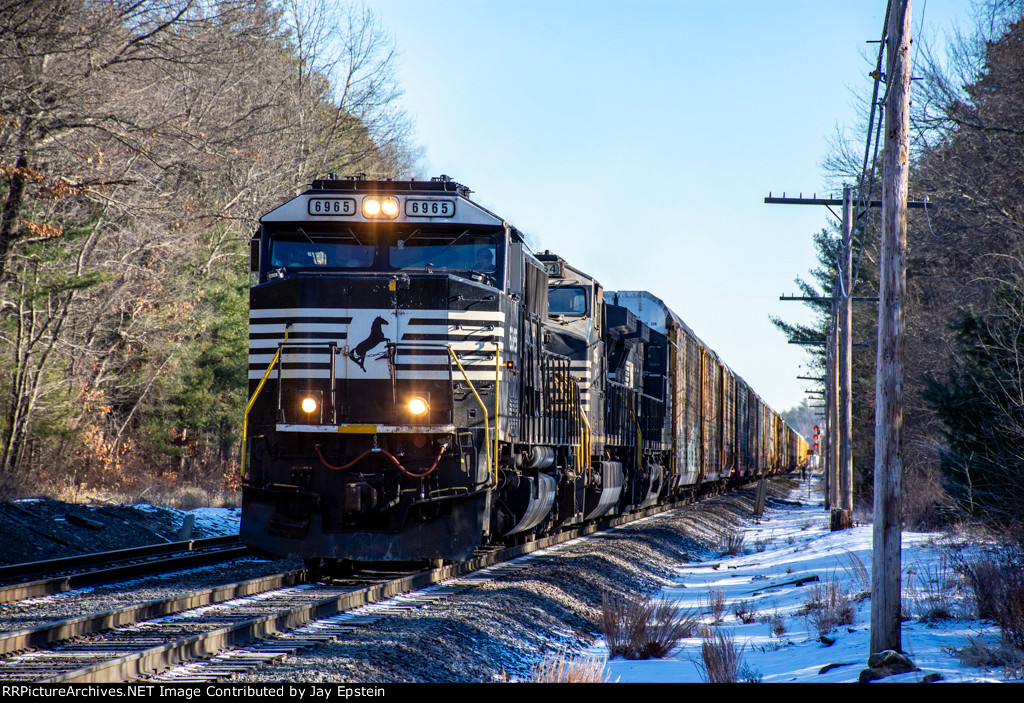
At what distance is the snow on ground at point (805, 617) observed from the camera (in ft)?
24.0

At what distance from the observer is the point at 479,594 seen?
384 inches

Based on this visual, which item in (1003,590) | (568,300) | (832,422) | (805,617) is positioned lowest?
(805,617)

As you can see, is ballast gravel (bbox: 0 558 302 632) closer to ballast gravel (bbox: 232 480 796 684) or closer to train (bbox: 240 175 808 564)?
train (bbox: 240 175 808 564)

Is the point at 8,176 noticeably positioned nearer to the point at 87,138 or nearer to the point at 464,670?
the point at 87,138

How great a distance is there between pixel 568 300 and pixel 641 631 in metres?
7.64

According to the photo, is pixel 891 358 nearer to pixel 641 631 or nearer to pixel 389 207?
pixel 641 631

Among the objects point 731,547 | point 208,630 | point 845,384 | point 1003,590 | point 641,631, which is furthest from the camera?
point 845,384

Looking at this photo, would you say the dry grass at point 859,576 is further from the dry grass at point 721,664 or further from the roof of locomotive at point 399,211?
the roof of locomotive at point 399,211

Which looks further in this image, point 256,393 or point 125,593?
point 256,393

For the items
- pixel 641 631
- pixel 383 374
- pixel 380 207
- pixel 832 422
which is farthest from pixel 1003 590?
pixel 832 422

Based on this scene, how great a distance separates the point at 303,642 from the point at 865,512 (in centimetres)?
2108

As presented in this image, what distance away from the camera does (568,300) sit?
1530cm

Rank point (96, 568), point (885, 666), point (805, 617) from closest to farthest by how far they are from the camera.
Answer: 1. point (885, 666)
2. point (805, 617)
3. point (96, 568)

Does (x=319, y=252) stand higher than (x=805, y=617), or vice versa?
(x=319, y=252)
